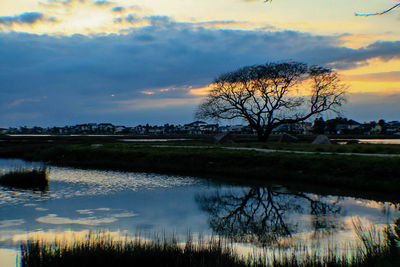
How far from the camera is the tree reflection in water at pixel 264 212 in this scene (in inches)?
448

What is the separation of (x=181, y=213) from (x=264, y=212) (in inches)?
143

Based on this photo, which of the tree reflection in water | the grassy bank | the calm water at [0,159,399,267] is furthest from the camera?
the grassy bank

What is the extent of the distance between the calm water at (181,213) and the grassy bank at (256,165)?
3161 mm

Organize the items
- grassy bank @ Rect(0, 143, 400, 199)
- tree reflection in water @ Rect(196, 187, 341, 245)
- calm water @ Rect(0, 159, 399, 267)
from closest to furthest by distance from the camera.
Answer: calm water @ Rect(0, 159, 399, 267), tree reflection in water @ Rect(196, 187, 341, 245), grassy bank @ Rect(0, 143, 400, 199)

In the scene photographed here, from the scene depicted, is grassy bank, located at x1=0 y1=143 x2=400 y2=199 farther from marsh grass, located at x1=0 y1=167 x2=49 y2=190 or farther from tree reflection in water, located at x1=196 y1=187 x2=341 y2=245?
marsh grass, located at x1=0 y1=167 x2=49 y2=190

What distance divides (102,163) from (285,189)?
19510 millimetres

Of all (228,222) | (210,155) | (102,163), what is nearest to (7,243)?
(228,222)

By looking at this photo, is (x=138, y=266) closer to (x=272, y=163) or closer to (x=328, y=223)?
(x=328, y=223)

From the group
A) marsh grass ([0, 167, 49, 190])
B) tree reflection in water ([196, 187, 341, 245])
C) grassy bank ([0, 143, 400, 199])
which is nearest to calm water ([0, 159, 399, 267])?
tree reflection in water ([196, 187, 341, 245])

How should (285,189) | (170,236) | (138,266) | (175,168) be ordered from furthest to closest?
(175,168) < (285,189) < (170,236) < (138,266)

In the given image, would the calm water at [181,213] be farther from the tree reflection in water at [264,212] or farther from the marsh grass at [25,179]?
the marsh grass at [25,179]

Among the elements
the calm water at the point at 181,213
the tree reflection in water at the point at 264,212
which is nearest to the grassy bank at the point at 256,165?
the calm water at the point at 181,213

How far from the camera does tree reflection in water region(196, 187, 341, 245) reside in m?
11.4

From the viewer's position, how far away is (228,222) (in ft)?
42.0
